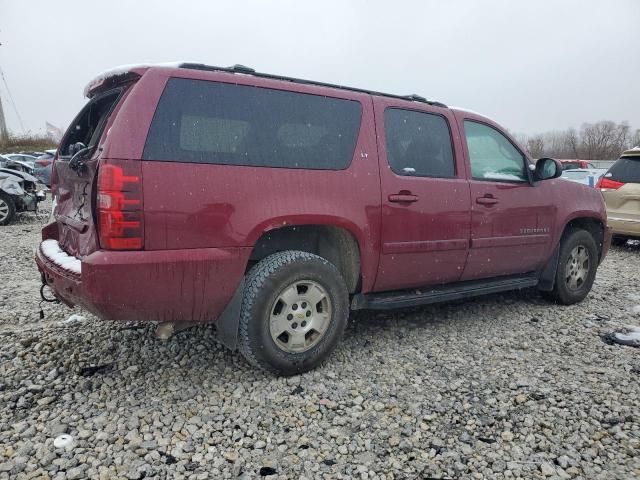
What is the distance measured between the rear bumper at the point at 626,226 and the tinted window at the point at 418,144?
17.8 ft

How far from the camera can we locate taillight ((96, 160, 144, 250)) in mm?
2488

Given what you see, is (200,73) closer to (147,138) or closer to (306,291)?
(147,138)

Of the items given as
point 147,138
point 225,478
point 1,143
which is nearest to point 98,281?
point 147,138

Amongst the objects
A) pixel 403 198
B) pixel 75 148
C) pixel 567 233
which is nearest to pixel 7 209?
pixel 75 148

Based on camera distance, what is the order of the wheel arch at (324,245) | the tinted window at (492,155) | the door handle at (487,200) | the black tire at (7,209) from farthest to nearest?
the black tire at (7,209), the tinted window at (492,155), the door handle at (487,200), the wheel arch at (324,245)

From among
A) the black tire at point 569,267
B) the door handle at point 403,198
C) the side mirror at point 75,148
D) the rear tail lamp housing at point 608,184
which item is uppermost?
the side mirror at point 75,148

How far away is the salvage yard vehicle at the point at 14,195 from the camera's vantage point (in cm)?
1027

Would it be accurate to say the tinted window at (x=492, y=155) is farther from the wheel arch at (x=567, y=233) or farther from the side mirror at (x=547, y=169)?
the wheel arch at (x=567, y=233)

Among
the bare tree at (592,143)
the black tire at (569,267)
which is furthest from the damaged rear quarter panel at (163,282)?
the bare tree at (592,143)

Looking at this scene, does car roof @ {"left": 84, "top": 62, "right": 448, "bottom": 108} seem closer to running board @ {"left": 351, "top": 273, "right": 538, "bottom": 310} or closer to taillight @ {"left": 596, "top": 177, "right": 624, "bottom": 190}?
running board @ {"left": 351, "top": 273, "right": 538, "bottom": 310}

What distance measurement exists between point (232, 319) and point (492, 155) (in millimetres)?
2709

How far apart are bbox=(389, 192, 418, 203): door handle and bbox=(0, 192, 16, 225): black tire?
9.75 m

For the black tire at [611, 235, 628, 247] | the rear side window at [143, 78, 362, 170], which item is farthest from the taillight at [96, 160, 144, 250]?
the black tire at [611, 235, 628, 247]

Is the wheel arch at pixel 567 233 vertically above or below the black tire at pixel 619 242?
above
